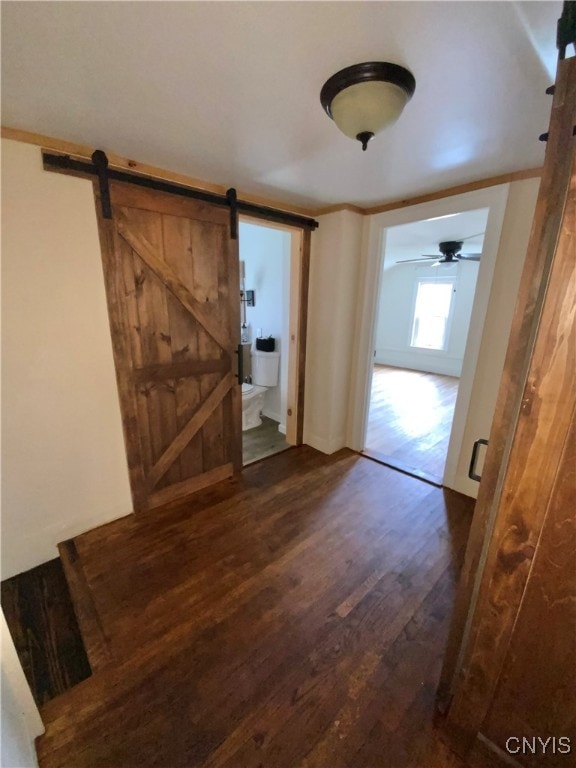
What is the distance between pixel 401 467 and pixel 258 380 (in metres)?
1.87

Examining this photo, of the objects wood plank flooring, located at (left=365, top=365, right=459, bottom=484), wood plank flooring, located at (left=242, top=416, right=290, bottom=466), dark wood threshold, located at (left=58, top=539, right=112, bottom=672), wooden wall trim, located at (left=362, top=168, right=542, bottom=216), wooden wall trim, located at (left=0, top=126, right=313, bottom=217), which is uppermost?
wooden wall trim, located at (left=362, top=168, right=542, bottom=216)

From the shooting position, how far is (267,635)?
4.62 ft

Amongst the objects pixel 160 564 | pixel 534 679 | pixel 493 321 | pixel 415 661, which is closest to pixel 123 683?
pixel 160 564

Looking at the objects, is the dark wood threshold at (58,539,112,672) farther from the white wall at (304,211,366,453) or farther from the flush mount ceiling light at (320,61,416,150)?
the flush mount ceiling light at (320,61,416,150)

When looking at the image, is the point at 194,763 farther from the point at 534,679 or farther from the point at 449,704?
the point at 534,679

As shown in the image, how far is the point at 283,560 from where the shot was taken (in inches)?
71.8

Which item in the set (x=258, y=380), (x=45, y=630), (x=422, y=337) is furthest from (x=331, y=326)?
(x=422, y=337)

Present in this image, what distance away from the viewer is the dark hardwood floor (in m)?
1.32

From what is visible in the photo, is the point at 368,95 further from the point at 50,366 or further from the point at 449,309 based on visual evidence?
the point at 449,309

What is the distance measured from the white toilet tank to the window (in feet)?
14.9

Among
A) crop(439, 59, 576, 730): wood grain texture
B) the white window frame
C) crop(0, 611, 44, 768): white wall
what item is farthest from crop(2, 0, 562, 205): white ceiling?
the white window frame

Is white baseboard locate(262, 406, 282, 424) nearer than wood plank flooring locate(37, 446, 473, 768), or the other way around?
wood plank flooring locate(37, 446, 473, 768)

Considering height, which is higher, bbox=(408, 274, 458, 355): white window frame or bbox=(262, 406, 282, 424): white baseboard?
bbox=(408, 274, 458, 355): white window frame

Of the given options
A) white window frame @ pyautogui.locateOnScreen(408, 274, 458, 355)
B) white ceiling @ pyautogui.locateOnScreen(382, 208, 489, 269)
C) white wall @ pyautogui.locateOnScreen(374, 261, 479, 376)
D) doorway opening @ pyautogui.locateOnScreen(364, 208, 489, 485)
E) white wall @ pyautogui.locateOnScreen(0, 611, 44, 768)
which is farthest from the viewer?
white window frame @ pyautogui.locateOnScreen(408, 274, 458, 355)
